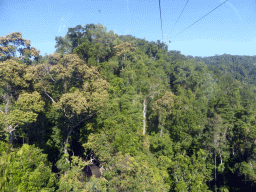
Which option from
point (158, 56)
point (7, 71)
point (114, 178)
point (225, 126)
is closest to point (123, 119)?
point (114, 178)

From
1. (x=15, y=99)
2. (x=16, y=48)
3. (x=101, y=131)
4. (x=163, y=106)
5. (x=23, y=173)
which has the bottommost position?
(x=23, y=173)

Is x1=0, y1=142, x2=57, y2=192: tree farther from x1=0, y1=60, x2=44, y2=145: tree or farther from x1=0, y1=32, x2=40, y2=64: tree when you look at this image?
x1=0, y1=32, x2=40, y2=64: tree

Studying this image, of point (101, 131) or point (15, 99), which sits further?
point (101, 131)

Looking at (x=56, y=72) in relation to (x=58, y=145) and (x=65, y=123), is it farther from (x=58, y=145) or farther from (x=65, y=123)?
(x=58, y=145)

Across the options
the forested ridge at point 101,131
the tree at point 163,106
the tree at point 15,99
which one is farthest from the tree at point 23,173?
the tree at point 163,106

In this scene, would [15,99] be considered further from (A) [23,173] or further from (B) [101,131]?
(B) [101,131]

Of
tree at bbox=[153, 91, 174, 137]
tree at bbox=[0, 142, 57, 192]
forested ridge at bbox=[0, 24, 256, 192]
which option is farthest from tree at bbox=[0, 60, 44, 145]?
tree at bbox=[153, 91, 174, 137]

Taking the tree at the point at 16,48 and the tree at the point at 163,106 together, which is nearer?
the tree at the point at 16,48

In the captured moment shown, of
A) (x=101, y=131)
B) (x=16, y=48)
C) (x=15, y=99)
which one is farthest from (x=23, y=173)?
(x=16, y=48)

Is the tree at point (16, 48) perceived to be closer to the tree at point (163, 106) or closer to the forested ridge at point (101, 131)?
the forested ridge at point (101, 131)
